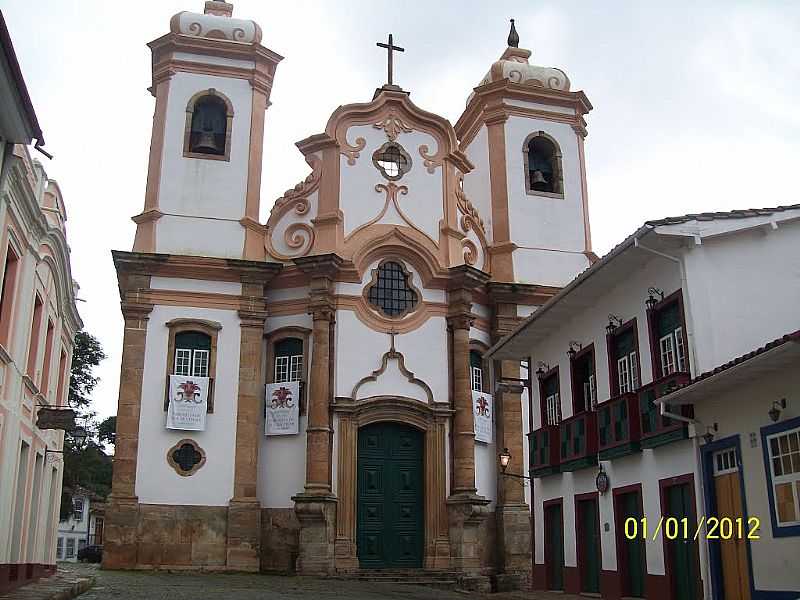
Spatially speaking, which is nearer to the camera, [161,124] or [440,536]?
[440,536]

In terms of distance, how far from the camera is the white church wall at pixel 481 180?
28.0m

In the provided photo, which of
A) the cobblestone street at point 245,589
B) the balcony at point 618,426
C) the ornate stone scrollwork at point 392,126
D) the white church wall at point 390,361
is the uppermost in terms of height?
the ornate stone scrollwork at point 392,126

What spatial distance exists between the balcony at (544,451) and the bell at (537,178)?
10.9m

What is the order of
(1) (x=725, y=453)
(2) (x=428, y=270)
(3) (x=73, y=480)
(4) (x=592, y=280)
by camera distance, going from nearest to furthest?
(1) (x=725, y=453) → (4) (x=592, y=280) → (2) (x=428, y=270) → (3) (x=73, y=480)

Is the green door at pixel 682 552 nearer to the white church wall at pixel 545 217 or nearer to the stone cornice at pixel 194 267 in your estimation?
the stone cornice at pixel 194 267

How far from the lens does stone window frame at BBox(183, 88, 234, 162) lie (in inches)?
1008

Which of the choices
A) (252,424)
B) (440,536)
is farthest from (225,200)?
→ (440,536)

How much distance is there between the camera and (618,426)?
1505 cm

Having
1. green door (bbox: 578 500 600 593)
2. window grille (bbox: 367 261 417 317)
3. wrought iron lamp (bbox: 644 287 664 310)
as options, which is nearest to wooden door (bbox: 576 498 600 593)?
green door (bbox: 578 500 600 593)

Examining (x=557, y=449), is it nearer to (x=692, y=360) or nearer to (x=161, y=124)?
(x=692, y=360)

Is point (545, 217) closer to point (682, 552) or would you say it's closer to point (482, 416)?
point (482, 416)

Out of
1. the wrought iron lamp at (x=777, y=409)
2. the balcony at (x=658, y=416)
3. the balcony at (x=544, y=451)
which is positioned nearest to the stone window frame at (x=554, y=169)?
the balcony at (x=544, y=451)

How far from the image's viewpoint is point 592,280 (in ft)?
52.4

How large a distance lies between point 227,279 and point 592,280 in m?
11.4
